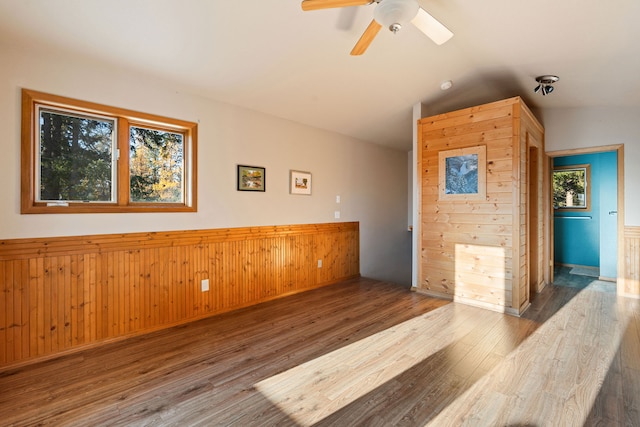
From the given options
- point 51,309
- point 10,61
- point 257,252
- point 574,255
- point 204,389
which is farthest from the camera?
point 574,255

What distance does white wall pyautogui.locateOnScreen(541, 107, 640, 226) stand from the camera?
3.98 m

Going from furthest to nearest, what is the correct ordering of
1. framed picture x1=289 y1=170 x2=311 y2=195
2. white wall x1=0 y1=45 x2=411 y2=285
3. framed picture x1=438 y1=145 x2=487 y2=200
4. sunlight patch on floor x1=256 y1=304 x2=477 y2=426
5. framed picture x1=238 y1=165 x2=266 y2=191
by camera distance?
framed picture x1=289 y1=170 x2=311 y2=195 < framed picture x1=238 y1=165 x2=266 y2=191 < framed picture x1=438 y1=145 x2=487 y2=200 < white wall x1=0 y1=45 x2=411 y2=285 < sunlight patch on floor x1=256 y1=304 x2=477 y2=426

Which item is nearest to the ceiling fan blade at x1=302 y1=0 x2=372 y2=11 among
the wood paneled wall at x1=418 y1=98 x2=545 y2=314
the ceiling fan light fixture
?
the ceiling fan light fixture

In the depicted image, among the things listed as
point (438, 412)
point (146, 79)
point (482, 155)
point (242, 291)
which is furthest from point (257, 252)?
point (482, 155)

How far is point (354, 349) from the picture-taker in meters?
2.59

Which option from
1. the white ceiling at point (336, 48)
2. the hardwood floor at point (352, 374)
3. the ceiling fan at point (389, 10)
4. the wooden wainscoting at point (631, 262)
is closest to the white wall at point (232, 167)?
the white ceiling at point (336, 48)

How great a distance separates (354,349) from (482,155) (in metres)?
2.68

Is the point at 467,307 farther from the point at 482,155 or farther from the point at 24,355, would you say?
the point at 24,355

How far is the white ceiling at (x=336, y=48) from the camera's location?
2.21m

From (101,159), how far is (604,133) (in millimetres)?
6179

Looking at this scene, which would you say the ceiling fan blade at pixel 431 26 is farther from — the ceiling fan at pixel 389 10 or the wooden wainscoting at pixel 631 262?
the wooden wainscoting at pixel 631 262

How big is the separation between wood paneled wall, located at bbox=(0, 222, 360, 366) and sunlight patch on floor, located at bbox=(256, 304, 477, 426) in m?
1.58

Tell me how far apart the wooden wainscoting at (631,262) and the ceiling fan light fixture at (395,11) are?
432 cm

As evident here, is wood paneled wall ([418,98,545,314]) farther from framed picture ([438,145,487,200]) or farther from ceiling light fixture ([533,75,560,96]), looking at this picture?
ceiling light fixture ([533,75,560,96])
